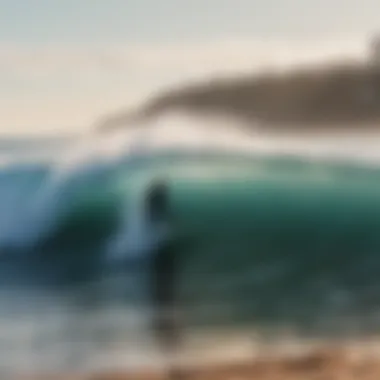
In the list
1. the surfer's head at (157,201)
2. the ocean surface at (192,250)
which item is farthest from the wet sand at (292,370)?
the surfer's head at (157,201)

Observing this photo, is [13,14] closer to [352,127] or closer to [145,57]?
[145,57]

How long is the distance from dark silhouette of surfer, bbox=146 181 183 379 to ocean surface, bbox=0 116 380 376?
0.01 meters

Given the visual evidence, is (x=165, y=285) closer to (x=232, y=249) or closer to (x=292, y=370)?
(x=232, y=249)

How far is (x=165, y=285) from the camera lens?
94 centimetres

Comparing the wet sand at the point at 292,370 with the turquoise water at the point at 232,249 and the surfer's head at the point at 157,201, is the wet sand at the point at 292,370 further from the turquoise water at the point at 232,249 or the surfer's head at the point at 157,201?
the surfer's head at the point at 157,201

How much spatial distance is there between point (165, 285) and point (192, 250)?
57mm

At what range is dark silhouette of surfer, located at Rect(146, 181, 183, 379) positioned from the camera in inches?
36.8

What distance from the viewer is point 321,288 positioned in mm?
965

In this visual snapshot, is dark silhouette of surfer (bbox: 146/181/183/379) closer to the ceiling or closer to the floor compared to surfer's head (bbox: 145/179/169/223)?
closer to the floor

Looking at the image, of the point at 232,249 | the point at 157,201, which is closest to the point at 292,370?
the point at 232,249

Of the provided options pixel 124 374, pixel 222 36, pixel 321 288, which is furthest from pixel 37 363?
pixel 222 36

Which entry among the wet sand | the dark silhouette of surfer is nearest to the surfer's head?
the dark silhouette of surfer

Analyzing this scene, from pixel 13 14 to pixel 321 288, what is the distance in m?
0.54

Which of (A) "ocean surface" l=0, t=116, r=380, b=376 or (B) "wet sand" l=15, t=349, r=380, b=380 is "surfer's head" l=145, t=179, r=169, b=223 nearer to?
(A) "ocean surface" l=0, t=116, r=380, b=376
